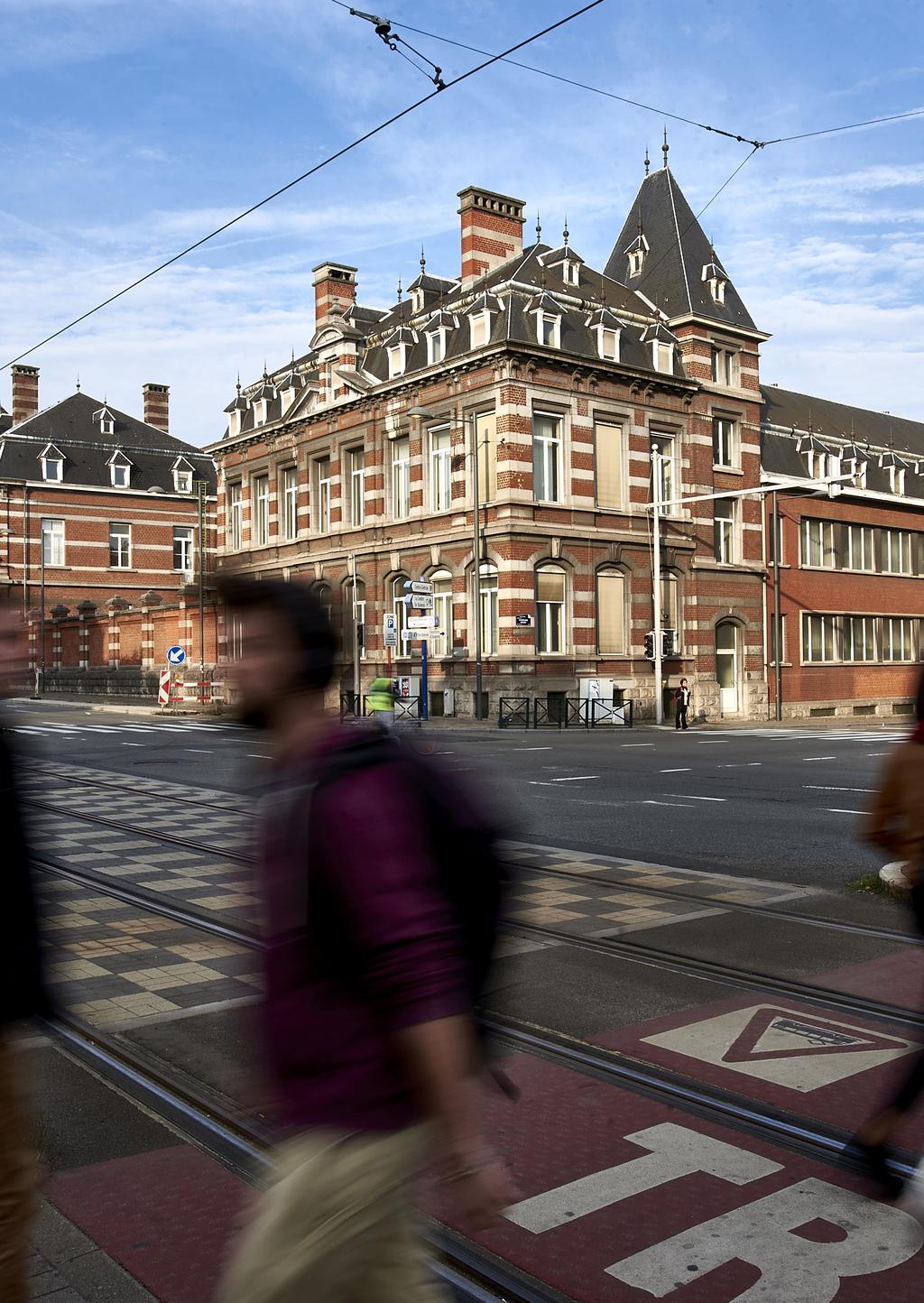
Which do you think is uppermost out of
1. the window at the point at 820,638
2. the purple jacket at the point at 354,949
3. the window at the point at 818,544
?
the window at the point at 818,544

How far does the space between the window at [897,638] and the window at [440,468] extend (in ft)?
65.1

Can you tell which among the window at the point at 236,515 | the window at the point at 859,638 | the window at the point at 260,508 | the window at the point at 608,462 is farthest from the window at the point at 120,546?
the window at the point at 859,638

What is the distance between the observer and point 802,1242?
3.47m

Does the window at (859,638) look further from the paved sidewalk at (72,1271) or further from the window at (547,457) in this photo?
the paved sidewalk at (72,1271)

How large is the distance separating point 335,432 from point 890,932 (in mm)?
34677

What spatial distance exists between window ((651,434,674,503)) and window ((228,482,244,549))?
1670cm

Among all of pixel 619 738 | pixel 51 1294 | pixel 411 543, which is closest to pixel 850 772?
pixel 619 738

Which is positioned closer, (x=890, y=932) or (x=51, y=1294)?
(x=51, y=1294)

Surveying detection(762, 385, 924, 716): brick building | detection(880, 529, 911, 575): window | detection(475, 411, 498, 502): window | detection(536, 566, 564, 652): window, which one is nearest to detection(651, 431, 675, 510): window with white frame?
detection(536, 566, 564, 652): window

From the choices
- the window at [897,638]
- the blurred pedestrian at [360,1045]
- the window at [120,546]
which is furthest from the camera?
the window at [120,546]

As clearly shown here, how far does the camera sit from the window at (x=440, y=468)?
35688 mm

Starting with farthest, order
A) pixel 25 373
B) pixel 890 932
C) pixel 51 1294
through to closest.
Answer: pixel 25 373 < pixel 890 932 < pixel 51 1294

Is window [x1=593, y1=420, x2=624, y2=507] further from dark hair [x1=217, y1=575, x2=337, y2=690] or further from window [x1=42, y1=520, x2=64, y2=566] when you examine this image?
window [x1=42, y1=520, x2=64, y2=566]

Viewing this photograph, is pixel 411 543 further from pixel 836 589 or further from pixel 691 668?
pixel 836 589
